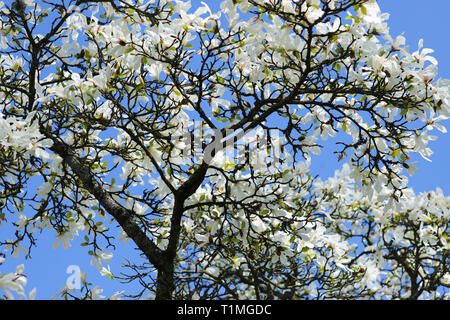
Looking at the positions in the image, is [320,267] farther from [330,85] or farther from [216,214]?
[330,85]

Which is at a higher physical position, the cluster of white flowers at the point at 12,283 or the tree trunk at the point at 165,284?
the tree trunk at the point at 165,284

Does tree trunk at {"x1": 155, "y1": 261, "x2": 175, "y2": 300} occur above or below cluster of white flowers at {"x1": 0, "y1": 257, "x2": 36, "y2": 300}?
above

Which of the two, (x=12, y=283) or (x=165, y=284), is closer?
(x=12, y=283)

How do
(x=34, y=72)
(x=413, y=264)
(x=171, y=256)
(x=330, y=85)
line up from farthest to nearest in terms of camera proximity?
(x=413, y=264), (x=34, y=72), (x=171, y=256), (x=330, y=85)

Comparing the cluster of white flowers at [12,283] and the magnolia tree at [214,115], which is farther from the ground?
the magnolia tree at [214,115]

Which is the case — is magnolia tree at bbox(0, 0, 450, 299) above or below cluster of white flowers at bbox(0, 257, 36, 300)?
above

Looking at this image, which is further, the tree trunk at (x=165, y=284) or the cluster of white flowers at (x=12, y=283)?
the tree trunk at (x=165, y=284)

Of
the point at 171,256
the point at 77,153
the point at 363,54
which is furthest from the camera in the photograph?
the point at 77,153

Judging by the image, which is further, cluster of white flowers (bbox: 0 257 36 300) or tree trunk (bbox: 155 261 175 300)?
tree trunk (bbox: 155 261 175 300)

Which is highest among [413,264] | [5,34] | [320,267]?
[5,34]

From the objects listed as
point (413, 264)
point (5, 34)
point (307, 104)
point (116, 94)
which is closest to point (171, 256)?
point (116, 94)

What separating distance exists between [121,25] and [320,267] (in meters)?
3.58

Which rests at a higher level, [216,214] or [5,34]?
[5,34]
